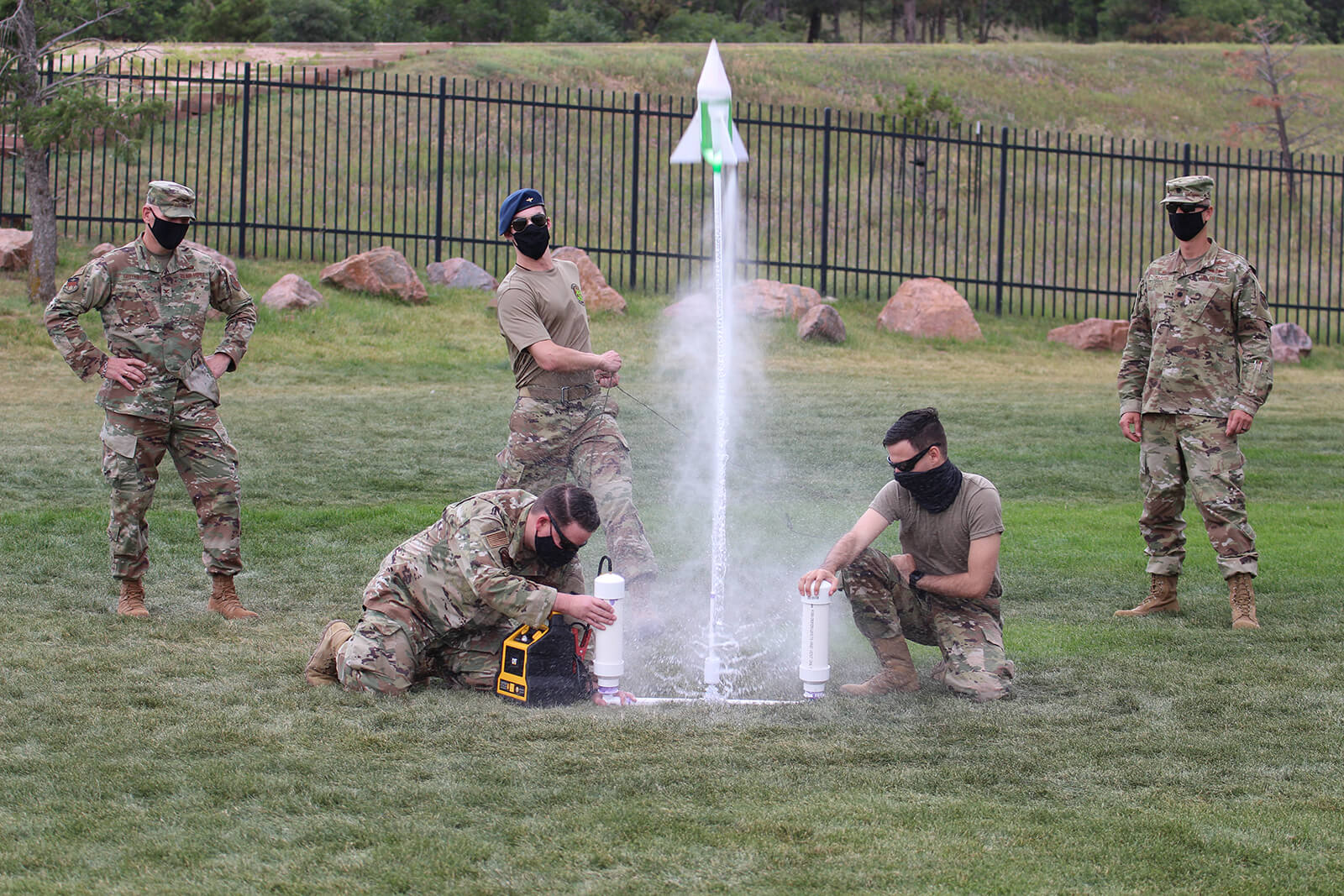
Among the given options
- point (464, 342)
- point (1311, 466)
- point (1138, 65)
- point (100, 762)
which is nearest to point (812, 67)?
point (1138, 65)

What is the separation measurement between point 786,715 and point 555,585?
3.66ft

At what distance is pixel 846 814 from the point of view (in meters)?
4.27

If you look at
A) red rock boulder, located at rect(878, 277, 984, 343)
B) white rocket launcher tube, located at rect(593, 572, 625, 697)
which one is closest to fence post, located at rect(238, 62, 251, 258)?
red rock boulder, located at rect(878, 277, 984, 343)

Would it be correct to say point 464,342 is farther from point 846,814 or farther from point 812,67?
point 812,67

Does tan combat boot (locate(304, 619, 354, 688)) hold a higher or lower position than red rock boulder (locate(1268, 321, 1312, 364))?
lower

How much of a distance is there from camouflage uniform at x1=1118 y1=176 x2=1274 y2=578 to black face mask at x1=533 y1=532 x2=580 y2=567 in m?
3.44

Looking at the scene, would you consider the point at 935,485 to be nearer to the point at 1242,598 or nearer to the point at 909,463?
the point at 909,463

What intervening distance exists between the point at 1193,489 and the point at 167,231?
5.41 m

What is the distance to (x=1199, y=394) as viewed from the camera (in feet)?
23.4

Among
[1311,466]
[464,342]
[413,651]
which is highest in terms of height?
[464,342]

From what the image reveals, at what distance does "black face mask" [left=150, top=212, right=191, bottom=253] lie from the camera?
6.71 metres

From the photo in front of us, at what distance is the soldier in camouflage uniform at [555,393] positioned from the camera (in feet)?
21.2

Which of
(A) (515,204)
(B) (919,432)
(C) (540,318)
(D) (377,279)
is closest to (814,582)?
(B) (919,432)

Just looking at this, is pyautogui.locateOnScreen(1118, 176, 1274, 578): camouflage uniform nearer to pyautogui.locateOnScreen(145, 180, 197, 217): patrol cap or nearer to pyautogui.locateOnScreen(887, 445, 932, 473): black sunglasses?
pyautogui.locateOnScreen(887, 445, 932, 473): black sunglasses
